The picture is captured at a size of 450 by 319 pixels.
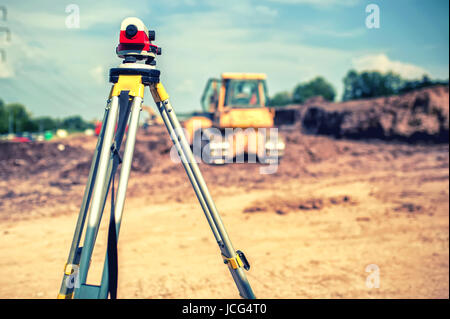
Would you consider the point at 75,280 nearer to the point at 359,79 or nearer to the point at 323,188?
the point at 323,188

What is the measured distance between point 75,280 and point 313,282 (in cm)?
380

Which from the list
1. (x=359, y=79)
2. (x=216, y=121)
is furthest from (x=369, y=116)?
(x=359, y=79)

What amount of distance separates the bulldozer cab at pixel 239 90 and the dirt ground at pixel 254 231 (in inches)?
83.3

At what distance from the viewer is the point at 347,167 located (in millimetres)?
13102

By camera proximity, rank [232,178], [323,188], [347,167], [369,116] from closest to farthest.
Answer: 1. [323,188]
2. [232,178]
3. [347,167]
4. [369,116]

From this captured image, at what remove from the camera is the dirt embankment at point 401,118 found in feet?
56.6

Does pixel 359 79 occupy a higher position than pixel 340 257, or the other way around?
pixel 359 79

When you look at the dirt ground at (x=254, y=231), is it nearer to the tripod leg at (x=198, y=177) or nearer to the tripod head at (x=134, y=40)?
the tripod leg at (x=198, y=177)

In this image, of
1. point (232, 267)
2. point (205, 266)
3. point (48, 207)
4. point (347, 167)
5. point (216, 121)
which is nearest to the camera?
point (232, 267)

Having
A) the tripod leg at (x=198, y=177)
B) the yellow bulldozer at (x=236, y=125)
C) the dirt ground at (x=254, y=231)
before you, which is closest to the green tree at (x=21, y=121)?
the dirt ground at (x=254, y=231)

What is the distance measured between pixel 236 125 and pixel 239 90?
1210 millimetres

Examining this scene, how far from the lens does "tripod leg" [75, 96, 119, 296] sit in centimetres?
135

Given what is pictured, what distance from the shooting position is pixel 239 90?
40.3ft
